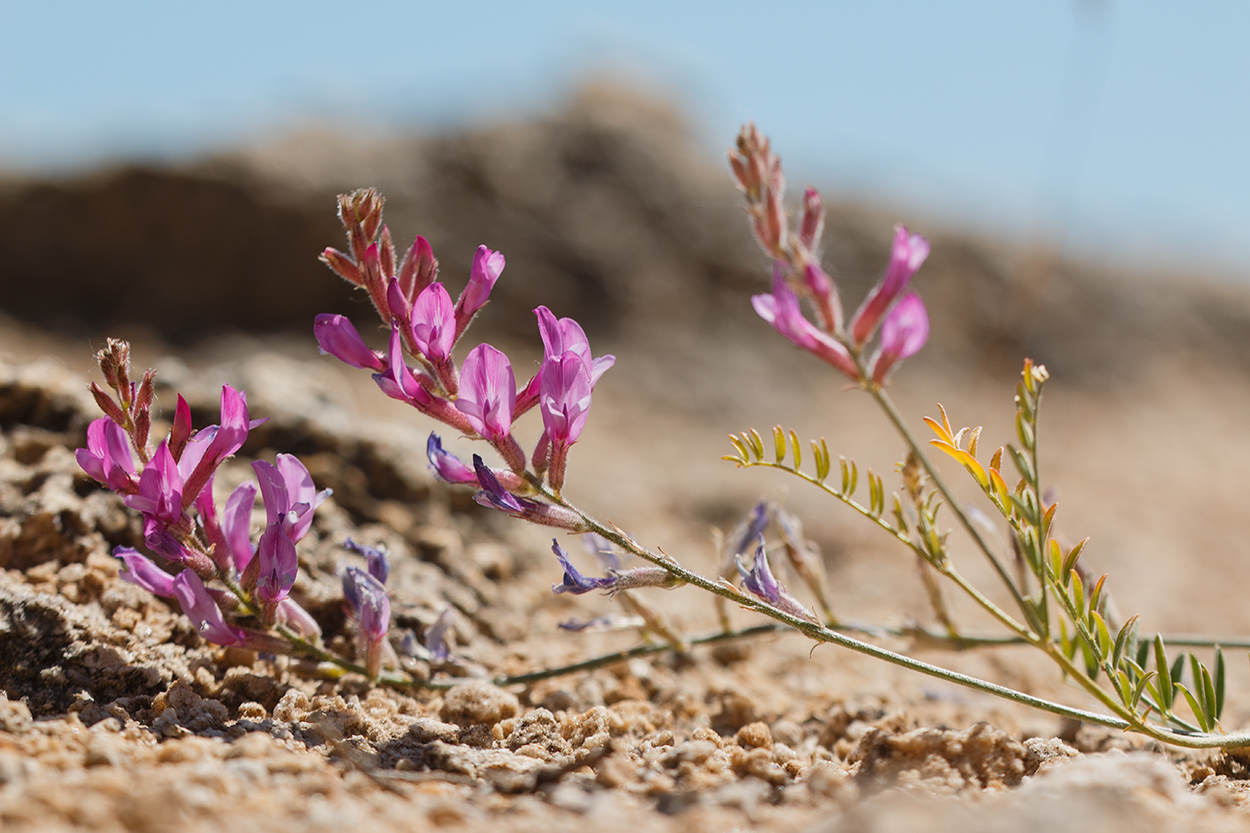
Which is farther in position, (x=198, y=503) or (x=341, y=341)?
(x=198, y=503)

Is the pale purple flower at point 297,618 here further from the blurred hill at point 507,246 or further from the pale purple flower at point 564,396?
the blurred hill at point 507,246

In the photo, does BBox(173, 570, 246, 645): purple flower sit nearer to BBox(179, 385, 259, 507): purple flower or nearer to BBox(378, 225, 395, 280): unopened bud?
BBox(179, 385, 259, 507): purple flower

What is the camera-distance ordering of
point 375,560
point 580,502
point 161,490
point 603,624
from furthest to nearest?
point 580,502, point 603,624, point 375,560, point 161,490

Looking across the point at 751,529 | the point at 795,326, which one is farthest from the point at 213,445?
the point at 751,529

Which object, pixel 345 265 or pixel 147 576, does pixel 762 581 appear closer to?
pixel 345 265

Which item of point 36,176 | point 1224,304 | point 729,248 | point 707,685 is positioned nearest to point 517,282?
point 729,248

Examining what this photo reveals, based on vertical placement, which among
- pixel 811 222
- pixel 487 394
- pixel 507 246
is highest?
pixel 507 246
